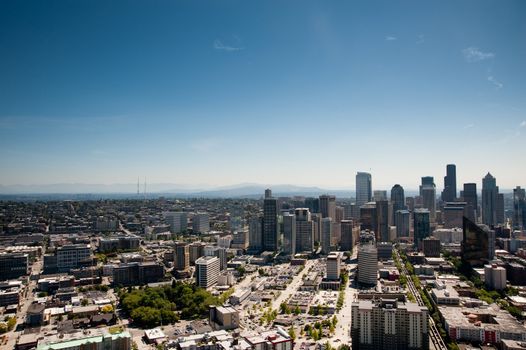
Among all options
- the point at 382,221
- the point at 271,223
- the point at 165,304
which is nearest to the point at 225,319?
the point at 165,304

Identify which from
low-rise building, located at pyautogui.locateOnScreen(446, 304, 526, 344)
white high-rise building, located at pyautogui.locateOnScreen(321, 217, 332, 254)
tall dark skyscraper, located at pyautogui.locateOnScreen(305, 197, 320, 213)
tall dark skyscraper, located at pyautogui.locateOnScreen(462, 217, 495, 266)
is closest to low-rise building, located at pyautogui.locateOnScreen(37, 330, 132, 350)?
low-rise building, located at pyautogui.locateOnScreen(446, 304, 526, 344)

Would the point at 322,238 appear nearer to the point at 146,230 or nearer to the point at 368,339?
the point at 146,230

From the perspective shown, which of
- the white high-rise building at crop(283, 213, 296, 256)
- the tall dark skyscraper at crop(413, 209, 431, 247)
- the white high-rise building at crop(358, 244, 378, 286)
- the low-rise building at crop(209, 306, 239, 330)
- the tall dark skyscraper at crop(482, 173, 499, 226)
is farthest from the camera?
the tall dark skyscraper at crop(482, 173, 499, 226)

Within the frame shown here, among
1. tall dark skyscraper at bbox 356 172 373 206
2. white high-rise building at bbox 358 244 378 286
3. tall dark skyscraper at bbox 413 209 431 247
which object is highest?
tall dark skyscraper at bbox 356 172 373 206

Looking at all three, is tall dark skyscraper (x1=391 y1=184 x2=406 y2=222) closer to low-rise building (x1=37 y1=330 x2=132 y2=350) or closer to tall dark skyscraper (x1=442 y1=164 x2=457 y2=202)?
tall dark skyscraper (x1=442 y1=164 x2=457 y2=202)

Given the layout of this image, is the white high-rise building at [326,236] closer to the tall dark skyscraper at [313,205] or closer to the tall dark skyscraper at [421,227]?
the tall dark skyscraper at [421,227]

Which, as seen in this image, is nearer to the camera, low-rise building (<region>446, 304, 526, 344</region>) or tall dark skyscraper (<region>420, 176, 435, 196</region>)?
low-rise building (<region>446, 304, 526, 344</region>)

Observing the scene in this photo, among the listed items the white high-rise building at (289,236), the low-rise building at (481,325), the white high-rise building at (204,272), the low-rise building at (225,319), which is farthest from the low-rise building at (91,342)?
the white high-rise building at (289,236)
